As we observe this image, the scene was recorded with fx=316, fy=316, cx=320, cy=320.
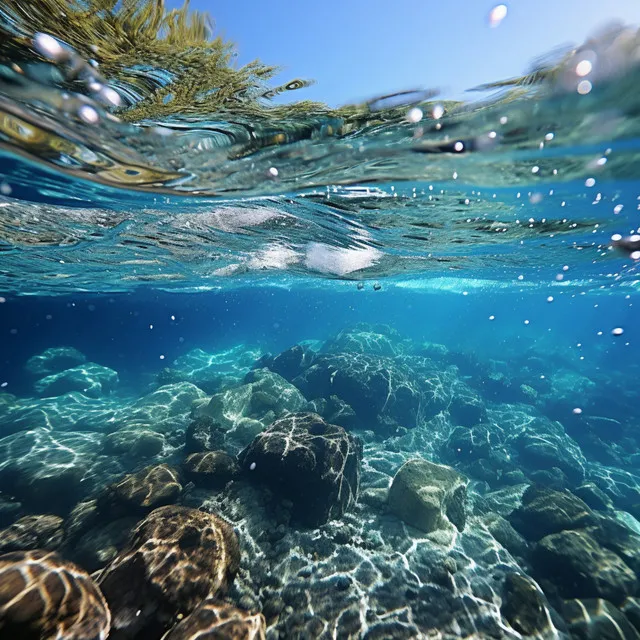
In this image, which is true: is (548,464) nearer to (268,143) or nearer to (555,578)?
(555,578)

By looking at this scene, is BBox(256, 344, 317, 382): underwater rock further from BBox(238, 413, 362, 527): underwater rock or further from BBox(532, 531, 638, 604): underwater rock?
BBox(532, 531, 638, 604): underwater rock

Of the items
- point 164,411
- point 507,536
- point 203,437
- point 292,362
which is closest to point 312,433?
point 203,437

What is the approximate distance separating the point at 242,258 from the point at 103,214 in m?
8.66

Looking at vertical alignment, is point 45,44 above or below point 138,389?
above

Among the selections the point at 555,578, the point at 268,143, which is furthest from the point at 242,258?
the point at 555,578

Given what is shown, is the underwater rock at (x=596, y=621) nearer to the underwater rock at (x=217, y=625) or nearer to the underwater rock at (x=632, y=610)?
the underwater rock at (x=632, y=610)

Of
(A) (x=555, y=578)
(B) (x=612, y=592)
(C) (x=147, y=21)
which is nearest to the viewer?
(C) (x=147, y=21)

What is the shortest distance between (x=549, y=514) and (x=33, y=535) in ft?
49.2

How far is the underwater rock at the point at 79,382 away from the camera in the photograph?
23594 mm

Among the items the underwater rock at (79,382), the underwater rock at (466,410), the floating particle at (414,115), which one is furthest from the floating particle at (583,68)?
the underwater rock at (79,382)

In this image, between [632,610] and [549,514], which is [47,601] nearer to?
[632,610]

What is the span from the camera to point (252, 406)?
712 inches

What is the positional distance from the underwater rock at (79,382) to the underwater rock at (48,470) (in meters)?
10.2

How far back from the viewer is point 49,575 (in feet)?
14.8
